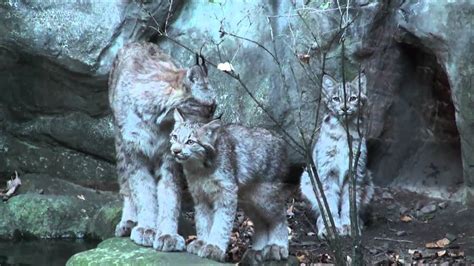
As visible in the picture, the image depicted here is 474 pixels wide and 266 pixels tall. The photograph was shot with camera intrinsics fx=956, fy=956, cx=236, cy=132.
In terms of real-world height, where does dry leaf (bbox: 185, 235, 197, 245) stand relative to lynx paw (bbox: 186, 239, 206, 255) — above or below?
above

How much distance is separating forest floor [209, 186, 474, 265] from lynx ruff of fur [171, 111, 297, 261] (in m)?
0.45

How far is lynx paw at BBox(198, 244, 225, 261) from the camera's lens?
739cm

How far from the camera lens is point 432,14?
1036 centimetres

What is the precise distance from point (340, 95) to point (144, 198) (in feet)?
8.85

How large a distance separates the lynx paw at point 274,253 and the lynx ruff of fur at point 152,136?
67cm

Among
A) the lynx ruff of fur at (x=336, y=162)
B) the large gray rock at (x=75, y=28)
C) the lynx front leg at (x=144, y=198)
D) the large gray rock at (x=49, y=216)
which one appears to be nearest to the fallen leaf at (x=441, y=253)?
the lynx ruff of fur at (x=336, y=162)

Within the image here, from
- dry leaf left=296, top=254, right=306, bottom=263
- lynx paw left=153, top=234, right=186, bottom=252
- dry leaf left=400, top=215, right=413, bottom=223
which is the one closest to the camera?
lynx paw left=153, top=234, right=186, bottom=252

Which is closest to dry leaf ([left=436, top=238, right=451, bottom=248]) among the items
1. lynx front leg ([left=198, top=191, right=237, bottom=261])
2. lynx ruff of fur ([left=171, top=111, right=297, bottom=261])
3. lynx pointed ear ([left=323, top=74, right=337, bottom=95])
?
lynx pointed ear ([left=323, top=74, right=337, bottom=95])

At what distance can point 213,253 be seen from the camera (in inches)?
292

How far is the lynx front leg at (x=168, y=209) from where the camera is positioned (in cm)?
772

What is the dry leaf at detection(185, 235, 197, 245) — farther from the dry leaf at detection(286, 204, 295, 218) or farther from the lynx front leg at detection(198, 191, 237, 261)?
the dry leaf at detection(286, 204, 295, 218)

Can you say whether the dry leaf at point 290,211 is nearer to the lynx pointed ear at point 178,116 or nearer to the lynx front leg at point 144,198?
the lynx front leg at point 144,198

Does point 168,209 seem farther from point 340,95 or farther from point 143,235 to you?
point 340,95

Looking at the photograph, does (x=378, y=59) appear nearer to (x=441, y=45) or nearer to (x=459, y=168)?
(x=441, y=45)
